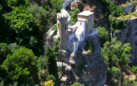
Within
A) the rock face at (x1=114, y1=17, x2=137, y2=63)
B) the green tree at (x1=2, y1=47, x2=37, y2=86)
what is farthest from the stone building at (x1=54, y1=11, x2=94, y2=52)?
the rock face at (x1=114, y1=17, x2=137, y2=63)

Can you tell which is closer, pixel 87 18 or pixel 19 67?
pixel 19 67

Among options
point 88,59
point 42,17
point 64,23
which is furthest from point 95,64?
point 42,17

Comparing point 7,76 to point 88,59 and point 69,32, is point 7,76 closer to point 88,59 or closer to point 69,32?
point 69,32

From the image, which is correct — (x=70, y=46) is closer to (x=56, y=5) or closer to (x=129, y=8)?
(x=56, y=5)

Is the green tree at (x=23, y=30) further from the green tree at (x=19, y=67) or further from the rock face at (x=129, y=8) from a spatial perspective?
the rock face at (x=129, y=8)

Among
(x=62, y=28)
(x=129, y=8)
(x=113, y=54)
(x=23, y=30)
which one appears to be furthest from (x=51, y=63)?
(x=129, y=8)

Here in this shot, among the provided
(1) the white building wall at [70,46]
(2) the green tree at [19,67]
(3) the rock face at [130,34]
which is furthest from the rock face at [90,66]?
(3) the rock face at [130,34]

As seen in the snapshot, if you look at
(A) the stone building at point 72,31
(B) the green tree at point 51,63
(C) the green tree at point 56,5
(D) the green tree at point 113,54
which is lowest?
(D) the green tree at point 113,54
